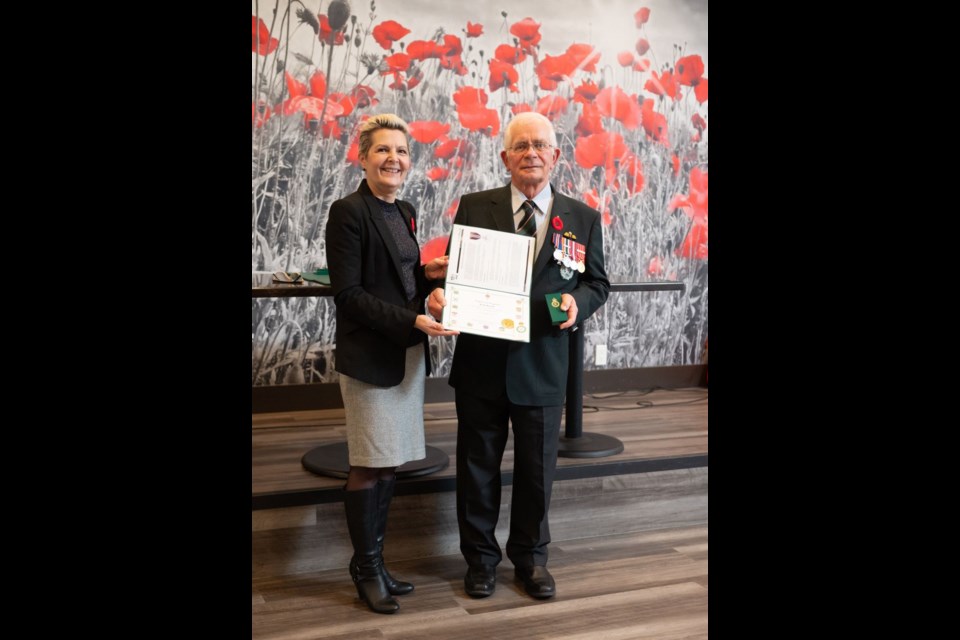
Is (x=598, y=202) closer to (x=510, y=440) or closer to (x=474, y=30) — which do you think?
(x=474, y=30)

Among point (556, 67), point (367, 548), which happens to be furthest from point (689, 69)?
point (367, 548)

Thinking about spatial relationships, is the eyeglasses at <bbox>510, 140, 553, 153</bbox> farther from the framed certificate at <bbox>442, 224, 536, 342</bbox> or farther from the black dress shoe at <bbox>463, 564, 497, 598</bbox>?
the black dress shoe at <bbox>463, 564, 497, 598</bbox>

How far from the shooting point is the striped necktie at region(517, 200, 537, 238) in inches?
118

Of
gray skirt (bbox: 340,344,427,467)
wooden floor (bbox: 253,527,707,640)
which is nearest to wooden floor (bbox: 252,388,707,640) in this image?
wooden floor (bbox: 253,527,707,640)

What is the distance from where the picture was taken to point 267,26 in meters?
4.64

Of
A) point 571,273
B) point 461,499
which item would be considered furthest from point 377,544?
point 571,273

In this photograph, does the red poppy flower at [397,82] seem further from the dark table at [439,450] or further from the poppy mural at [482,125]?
the dark table at [439,450]

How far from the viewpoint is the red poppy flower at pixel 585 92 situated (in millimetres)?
5324

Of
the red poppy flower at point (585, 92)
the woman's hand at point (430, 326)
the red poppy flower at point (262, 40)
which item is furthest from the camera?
the red poppy flower at point (585, 92)

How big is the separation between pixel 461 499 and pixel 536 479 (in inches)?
10.5

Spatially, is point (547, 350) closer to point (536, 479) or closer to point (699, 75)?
point (536, 479)

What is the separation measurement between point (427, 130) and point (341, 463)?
2.09 meters

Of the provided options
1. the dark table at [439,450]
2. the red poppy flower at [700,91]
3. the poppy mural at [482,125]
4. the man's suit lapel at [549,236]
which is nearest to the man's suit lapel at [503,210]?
the man's suit lapel at [549,236]

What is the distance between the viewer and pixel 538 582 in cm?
310
